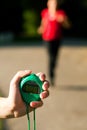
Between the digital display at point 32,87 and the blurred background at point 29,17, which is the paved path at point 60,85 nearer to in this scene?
the blurred background at point 29,17

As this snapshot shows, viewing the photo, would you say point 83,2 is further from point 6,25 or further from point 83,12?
point 6,25

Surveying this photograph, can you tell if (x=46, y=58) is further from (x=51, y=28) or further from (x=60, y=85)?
(x=51, y=28)

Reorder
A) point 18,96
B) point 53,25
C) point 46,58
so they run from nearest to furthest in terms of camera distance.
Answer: point 18,96 → point 53,25 → point 46,58

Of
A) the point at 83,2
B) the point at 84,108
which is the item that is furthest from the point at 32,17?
the point at 84,108

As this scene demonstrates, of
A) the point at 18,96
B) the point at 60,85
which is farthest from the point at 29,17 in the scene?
the point at 18,96

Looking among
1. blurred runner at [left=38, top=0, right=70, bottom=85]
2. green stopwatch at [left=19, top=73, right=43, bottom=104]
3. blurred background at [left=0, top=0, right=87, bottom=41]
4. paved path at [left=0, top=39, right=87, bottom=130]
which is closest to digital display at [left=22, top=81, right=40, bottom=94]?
green stopwatch at [left=19, top=73, right=43, bottom=104]

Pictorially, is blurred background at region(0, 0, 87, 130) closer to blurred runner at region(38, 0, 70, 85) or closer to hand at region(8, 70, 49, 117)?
blurred runner at region(38, 0, 70, 85)

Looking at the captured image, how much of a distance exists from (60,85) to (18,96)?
26.2 ft

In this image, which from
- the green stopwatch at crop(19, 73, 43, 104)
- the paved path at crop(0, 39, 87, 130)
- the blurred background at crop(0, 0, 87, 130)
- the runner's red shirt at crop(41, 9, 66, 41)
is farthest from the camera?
the runner's red shirt at crop(41, 9, 66, 41)

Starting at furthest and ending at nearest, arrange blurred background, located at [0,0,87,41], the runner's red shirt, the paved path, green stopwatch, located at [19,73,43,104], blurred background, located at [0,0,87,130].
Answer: blurred background, located at [0,0,87,41] → the runner's red shirt → blurred background, located at [0,0,87,130] → the paved path → green stopwatch, located at [19,73,43,104]

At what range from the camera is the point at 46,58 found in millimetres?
10766

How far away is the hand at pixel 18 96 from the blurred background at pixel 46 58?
14.7ft

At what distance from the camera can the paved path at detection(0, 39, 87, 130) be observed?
755 centimetres

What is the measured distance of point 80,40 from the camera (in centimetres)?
2081
